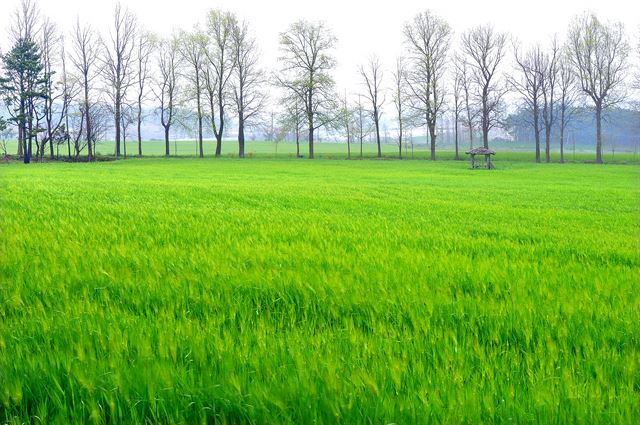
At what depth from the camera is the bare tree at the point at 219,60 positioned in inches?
2391

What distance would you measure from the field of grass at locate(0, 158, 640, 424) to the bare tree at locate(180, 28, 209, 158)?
56848 mm

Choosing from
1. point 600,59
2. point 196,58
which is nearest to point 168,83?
point 196,58

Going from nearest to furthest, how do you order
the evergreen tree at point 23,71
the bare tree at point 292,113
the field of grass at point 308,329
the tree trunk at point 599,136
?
the field of grass at point 308,329 < the evergreen tree at point 23,71 < the tree trunk at point 599,136 < the bare tree at point 292,113

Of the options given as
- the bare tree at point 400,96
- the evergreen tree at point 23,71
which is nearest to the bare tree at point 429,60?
the bare tree at point 400,96

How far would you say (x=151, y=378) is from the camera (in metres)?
2.16

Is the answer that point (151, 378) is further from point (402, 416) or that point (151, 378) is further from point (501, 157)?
point (501, 157)

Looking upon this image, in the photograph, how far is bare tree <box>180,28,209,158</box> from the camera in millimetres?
60219

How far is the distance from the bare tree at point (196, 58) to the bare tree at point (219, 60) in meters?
0.86

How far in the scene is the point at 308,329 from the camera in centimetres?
301

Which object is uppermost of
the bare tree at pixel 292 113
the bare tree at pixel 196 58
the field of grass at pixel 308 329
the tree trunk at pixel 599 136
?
the bare tree at pixel 196 58

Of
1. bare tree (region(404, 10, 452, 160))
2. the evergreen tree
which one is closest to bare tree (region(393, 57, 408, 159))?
bare tree (region(404, 10, 452, 160))

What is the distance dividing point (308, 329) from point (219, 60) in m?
62.7

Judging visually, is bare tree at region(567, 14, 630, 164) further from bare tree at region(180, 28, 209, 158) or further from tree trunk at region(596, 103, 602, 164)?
bare tree at region(180, 28, 209, 158)

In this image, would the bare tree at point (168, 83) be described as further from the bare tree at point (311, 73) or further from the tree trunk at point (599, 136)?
the tree trunk at point (599, 136)
